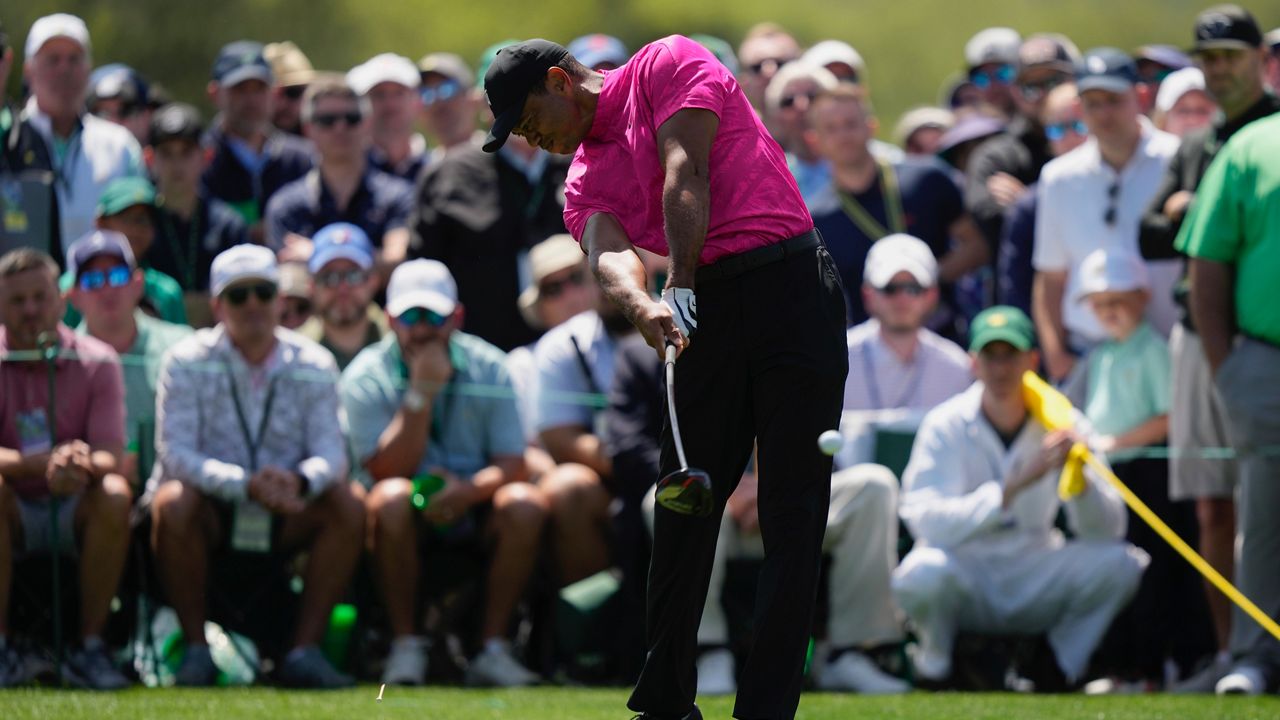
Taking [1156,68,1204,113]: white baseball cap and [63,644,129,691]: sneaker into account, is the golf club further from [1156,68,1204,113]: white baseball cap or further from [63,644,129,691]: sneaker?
[1156,68,1204,113]: white baseball cap

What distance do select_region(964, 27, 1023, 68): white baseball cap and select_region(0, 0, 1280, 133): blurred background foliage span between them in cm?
1403

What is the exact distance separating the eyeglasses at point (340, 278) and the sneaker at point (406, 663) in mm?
1963

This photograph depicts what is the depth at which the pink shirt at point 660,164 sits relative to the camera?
20.0 feet

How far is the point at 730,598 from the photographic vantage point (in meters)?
9.49

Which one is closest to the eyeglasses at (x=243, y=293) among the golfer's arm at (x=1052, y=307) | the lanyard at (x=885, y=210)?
the lanyard at (x=885, y=210)

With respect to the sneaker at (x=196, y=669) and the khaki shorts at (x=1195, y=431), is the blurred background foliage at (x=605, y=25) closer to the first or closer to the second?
the sneaker at (x=196, y=669)

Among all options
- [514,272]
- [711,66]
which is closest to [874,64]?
[514,272]

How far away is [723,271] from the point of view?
6168 mm

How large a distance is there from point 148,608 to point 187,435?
777 mm

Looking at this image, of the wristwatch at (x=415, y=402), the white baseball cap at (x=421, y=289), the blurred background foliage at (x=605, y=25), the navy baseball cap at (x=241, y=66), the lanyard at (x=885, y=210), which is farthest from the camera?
the blurred background foliage at (x=605, y=25)

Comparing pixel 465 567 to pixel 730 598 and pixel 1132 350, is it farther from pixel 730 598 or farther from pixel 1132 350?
pixel 1132 350

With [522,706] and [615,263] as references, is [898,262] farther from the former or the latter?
[615,263]

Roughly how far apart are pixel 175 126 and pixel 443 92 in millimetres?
1690

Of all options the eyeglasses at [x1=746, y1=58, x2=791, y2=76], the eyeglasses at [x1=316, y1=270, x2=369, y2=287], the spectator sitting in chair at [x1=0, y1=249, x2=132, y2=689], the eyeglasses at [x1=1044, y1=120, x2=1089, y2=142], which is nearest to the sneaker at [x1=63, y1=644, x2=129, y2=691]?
the spectator sitting in chair at [x1=0, y1=249, x2=132, y2=689]
